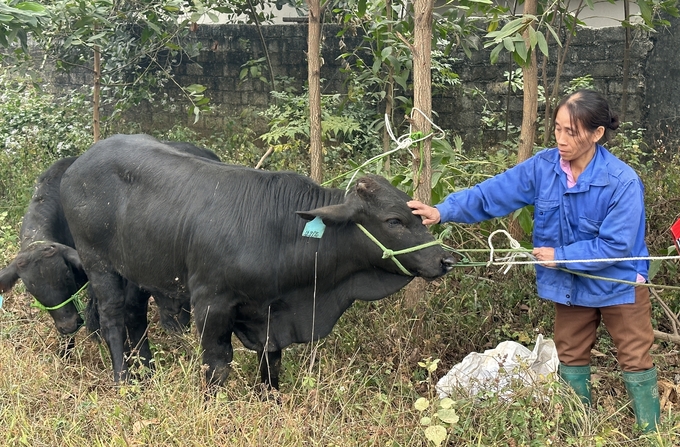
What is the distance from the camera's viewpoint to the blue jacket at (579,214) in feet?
11.1

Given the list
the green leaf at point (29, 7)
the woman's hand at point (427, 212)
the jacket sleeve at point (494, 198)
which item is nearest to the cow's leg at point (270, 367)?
the woman's hand at point (427, 212)

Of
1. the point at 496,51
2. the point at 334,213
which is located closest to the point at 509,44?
the point at 496,51

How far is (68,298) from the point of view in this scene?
4.98 m

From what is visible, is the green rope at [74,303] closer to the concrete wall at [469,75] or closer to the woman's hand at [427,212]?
the woman's hand at [427,212]

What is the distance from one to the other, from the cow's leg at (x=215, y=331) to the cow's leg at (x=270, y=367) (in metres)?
0.19

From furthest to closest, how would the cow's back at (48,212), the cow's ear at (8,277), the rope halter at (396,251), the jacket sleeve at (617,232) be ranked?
1. the cow's back at (48,212)
2. the cow's ear at (8,277)
3. the rope halter at (396,251)
4. the jacket sleeve at (617,232)

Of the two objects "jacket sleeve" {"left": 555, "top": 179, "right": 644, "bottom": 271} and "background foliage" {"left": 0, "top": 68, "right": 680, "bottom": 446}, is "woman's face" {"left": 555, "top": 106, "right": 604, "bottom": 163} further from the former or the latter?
"background foliage" {"left": 0, "top": 68, "right": 680, "bottom": 446}

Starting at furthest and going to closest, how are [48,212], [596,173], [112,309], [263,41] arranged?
1. [263,41]
2. [48,212]
3. [112,309]
4. [596,173]

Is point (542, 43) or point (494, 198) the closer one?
point (494, 198)

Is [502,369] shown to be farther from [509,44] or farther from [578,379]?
[509,44]

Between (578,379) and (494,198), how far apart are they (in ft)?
3.18

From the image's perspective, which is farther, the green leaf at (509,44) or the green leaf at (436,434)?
the green leaf at (509,44)

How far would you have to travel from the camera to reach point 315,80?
5.28 meters

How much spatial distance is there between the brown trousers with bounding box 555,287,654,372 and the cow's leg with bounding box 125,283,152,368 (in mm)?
2550
